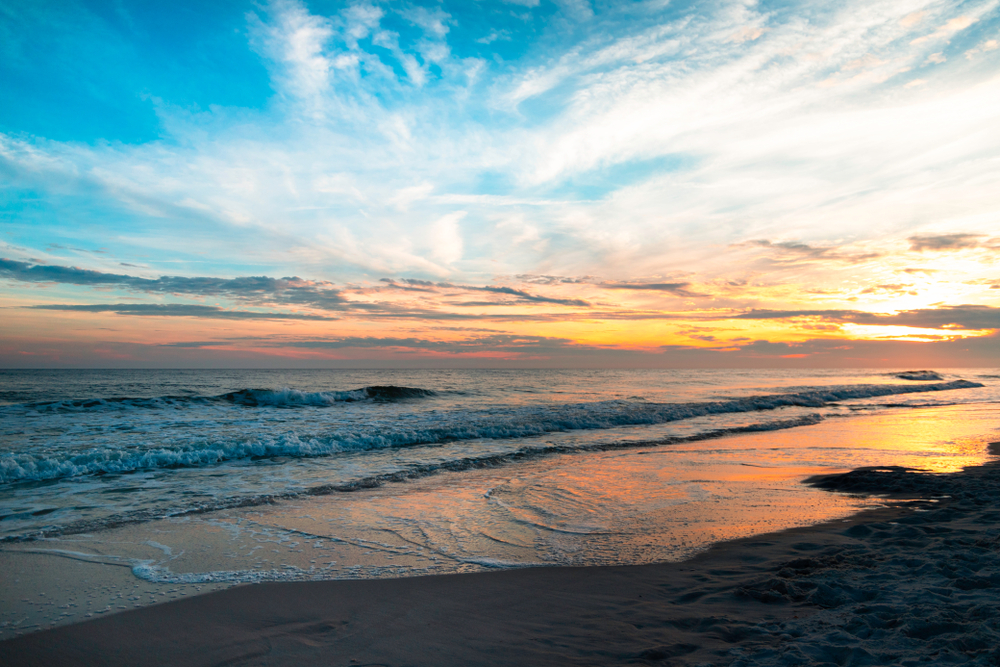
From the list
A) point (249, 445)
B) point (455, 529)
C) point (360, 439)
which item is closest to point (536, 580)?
point (455, 529)

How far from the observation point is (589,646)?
383cm

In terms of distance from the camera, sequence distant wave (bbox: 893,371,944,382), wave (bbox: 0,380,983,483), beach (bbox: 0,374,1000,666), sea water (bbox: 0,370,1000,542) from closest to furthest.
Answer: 1. beach (bbox: 0,374,1000,666)
2. sea water (bbox: 0,370,1000,542)
3. wave (bbox: 0,380,983,483)
4. distant wave (bbox: 893,371,944,382)

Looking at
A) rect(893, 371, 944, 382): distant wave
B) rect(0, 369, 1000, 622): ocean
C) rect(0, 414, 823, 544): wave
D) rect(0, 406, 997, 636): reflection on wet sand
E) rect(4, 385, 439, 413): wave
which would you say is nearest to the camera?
rect(0, 406, 997, 636): reflection on wet sand

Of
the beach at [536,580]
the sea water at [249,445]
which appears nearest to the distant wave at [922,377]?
the sea water at [249,445]

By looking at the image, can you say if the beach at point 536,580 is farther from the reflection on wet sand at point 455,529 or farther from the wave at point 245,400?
the wave at point 245,400

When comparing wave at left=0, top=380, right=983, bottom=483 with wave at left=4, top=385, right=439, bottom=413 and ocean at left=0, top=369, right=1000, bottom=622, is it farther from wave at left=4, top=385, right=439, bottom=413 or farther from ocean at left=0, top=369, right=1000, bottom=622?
wave at left=4, top=385, right=439, bottom=413

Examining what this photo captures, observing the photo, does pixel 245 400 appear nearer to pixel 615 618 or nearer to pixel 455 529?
pixel 455 529

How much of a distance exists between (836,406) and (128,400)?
37.8m

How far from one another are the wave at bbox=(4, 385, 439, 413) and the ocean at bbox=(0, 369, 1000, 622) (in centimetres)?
219

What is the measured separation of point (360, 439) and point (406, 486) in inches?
217

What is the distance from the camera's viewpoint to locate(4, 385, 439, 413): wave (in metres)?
21.8

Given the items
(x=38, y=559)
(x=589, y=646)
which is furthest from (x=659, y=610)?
(x=38, y=559)

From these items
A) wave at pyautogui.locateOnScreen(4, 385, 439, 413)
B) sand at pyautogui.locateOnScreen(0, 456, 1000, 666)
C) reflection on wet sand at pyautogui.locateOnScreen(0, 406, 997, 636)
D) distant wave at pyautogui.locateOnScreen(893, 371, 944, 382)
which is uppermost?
distant wave at pyautogui.locateOnScreen(893, 371, 944, 382)

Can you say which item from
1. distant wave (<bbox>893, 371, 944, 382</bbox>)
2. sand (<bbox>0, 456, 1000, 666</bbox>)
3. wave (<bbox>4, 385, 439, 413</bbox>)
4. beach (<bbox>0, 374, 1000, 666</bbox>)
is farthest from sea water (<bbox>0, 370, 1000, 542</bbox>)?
distant wave (<bbox>893, 371, 944, 382</bbox>)
